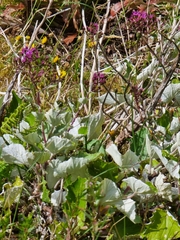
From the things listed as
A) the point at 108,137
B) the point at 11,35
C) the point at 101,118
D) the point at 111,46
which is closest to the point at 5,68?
the point at 11,35

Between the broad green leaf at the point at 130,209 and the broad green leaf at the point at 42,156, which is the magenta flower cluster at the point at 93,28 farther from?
the broad green leaf at the point at 130,209

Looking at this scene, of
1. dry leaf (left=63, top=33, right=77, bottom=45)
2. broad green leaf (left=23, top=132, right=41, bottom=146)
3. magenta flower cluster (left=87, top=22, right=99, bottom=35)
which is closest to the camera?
broad green leaf (left=23, top=132, right=41, bottom=146)

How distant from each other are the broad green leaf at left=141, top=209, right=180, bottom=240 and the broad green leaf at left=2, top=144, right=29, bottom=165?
0.38m

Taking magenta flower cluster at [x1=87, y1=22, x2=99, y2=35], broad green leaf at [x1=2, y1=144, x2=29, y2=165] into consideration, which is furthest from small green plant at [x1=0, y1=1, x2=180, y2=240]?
magenta flower cluster at [x1=87, y1=22, x2=99, y2=35]

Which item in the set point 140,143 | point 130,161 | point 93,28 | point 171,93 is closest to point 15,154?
point 130,161

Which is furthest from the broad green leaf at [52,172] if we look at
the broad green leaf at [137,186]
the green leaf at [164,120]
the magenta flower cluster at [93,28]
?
the magenta flower cluster at [93,28]

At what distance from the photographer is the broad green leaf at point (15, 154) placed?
4.51ft

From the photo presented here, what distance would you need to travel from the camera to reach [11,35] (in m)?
2.85

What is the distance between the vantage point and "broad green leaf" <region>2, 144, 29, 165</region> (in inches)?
54.2

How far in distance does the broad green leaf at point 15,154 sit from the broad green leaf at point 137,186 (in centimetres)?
29

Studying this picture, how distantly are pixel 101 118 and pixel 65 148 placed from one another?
0.17 meters

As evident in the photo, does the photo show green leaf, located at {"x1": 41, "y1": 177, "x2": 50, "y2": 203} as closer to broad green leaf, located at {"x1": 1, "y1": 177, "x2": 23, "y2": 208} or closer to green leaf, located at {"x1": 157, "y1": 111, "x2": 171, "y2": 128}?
broad green leaf, located at {"x1": 1, "y1": 177, "x2": 23, "y2": 208}

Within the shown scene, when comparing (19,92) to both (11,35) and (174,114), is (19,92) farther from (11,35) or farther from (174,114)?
(11,35)

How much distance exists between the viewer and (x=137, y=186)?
1319 mm
